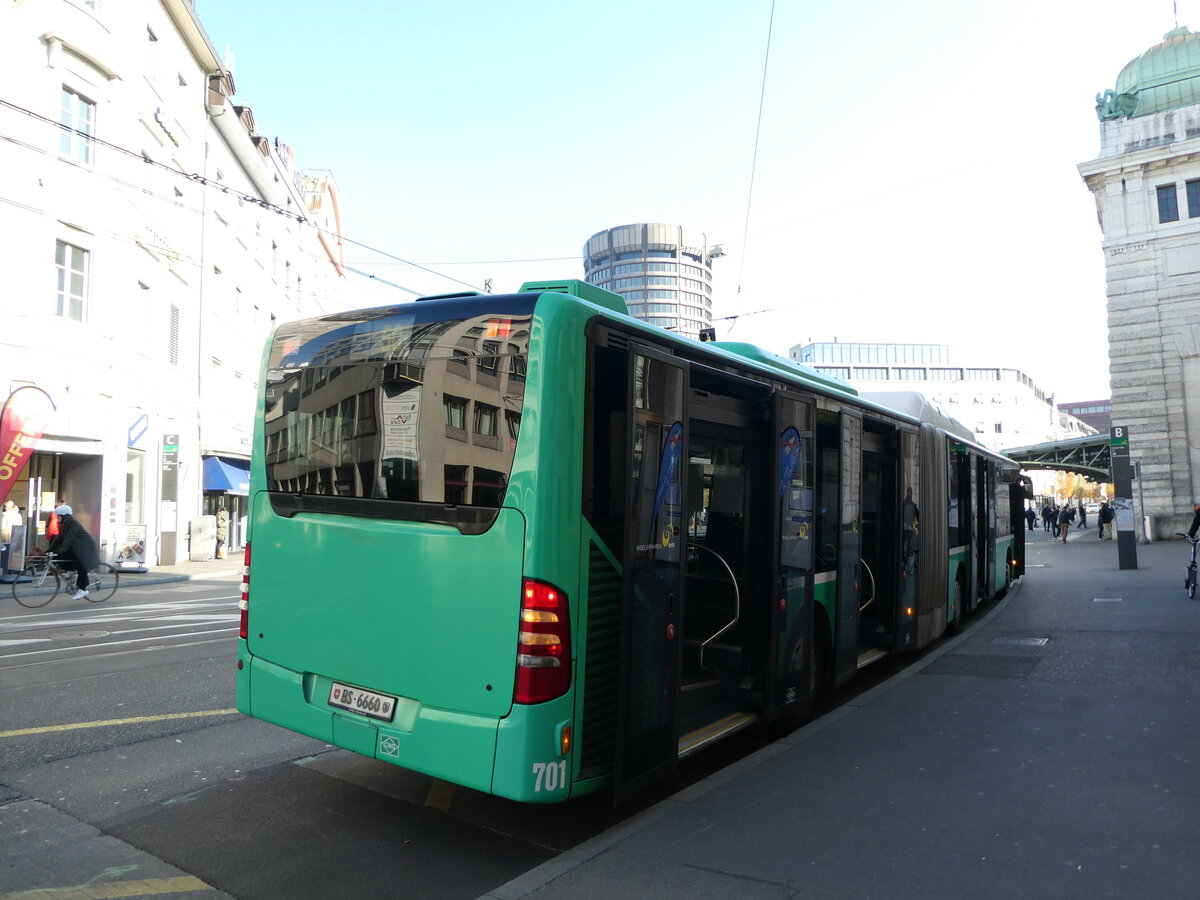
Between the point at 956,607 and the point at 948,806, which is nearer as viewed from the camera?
the point at 948,806

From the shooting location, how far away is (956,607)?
12.1 meters

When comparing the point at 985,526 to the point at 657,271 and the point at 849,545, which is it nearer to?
the point at 849,545

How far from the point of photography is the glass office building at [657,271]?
101 m

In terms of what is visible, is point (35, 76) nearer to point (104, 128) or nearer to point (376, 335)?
point (104, 128)

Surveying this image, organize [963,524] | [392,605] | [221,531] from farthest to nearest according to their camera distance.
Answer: [221,531]
[963,524]
[392,605]

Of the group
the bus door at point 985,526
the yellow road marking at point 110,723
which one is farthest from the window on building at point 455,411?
the bus door at point 985,526

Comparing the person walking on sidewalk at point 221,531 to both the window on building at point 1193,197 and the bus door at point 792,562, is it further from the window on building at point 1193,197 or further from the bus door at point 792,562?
the window on building at point 1193,197

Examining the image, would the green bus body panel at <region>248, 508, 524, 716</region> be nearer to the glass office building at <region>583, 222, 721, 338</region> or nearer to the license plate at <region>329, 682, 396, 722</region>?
the license plate at <region>329, 682, 396, 722</region>

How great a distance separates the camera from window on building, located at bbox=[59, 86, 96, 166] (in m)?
20.5

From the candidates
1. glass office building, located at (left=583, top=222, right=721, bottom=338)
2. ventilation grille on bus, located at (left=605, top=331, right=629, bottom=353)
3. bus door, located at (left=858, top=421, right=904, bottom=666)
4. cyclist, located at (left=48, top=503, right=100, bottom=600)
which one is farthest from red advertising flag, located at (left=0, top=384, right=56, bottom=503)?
glass office building, located at (left=583, top=222, right=721, bottom=338)

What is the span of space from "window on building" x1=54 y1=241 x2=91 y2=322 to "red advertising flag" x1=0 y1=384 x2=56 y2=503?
2.40 m

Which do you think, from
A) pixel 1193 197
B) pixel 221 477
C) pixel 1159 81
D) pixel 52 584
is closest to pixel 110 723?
pixel 52 584

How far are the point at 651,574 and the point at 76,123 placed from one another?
2184cm

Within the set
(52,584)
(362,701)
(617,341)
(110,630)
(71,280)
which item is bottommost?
(110,630)
